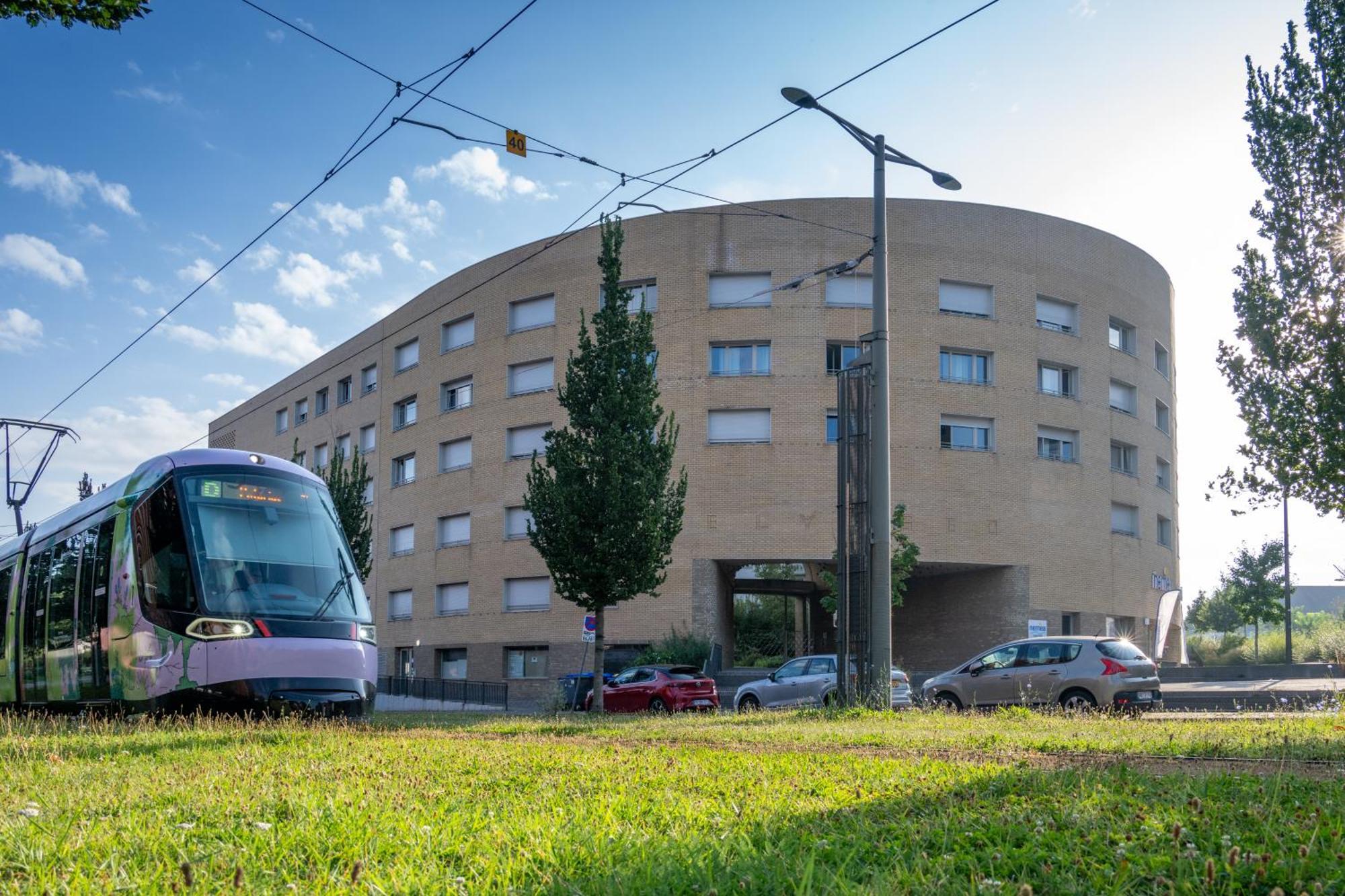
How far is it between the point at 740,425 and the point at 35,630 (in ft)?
90.1

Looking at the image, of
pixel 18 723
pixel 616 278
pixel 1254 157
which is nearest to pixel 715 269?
pixel 616 278

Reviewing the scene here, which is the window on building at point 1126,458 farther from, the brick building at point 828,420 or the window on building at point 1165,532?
the window on building at point 1165,532

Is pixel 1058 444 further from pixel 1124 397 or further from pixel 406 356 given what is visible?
pixel 406 356

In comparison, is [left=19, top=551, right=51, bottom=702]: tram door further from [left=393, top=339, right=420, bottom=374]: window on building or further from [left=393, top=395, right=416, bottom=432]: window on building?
[left=393, top=395, right=416, bottom=432]: window on building

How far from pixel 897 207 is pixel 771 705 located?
21.7 m

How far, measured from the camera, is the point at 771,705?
25.8 meters

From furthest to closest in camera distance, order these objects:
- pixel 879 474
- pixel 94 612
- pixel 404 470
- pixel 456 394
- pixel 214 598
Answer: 1. pixel 404 470
2. pixel 456 394
3. pixel 879 474
4. pixel 94 612
5. pixel 214 598

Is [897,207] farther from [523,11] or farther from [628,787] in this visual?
[628,787]

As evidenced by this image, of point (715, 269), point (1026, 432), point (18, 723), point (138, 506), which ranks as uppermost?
point (715, 269)

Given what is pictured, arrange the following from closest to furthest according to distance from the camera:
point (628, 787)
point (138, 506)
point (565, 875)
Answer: point (565, 875) → point (628, 787) → point (138, 506)

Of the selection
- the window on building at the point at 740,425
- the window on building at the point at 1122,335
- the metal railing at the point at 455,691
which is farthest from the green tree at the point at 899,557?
the window on building at the point at 1122,335

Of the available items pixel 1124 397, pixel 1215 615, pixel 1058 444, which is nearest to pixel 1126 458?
pixel 1124 397

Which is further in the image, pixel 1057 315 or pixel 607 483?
pixel 1057 315

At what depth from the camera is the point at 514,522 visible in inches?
1734
